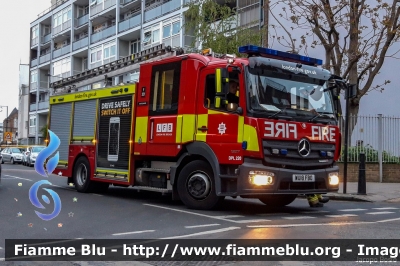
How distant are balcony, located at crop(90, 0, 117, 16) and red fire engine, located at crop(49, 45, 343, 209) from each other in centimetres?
3455

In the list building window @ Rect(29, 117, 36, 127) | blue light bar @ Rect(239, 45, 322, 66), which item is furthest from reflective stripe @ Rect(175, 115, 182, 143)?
building window @ Rect(29, 117, 36, 127)

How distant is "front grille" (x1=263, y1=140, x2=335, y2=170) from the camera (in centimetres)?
1000

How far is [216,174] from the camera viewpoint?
33.6ft

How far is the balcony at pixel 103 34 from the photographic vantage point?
45.7 metres

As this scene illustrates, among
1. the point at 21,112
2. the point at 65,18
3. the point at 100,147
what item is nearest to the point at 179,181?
the point at 100,147

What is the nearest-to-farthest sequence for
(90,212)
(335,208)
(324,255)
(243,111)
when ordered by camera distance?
1. (324,255)
2. (243,111)
3. (90,212)
4. (335,208)

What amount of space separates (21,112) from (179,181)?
63019mm

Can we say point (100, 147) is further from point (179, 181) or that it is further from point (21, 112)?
point (21, 112)

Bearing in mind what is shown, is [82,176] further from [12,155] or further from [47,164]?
[12,155]

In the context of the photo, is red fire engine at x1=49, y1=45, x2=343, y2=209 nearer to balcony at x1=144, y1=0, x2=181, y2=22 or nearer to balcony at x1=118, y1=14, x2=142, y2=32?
balcony at x1=144, y1=0, x2=181, y2=22

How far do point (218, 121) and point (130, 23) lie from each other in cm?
3390

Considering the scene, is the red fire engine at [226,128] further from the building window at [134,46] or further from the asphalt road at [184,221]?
the building window at [134,46]

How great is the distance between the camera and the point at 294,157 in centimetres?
1030

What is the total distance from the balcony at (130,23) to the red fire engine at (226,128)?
29334mm
